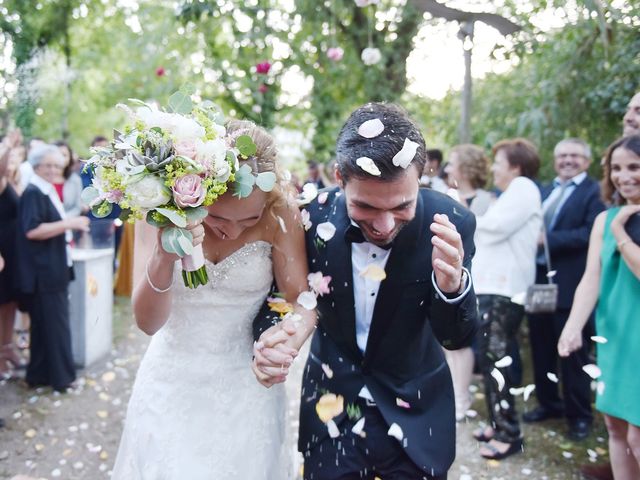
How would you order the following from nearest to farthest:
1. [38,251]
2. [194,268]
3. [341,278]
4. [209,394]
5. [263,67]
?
[194,268]
[341,278]
[209,394]
[38,251]
[263,67]

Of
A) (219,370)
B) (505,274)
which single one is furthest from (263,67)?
(219,370)

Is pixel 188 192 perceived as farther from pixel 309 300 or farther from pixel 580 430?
pixel 580 430

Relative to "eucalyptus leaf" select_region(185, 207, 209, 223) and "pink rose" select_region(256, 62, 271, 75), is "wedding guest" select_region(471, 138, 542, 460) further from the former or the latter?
"pink rose" select_region(256, 62, 271, 75)

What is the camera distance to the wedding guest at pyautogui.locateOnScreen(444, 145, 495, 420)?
16.1 feet

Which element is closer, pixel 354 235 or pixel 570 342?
pixel 354 235

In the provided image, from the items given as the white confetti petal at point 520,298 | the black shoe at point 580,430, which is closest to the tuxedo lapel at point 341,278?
the white confetti petal at point 520,298

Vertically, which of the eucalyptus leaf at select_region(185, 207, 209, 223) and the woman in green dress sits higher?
the eucalyptus leaf at select_region(185, 207, 209, 223)

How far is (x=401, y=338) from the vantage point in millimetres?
2234

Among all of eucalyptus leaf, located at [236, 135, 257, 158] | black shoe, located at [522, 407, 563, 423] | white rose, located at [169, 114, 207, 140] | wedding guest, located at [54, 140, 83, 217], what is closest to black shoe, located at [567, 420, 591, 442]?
black shoe, located at [522, 407, 563, 423]

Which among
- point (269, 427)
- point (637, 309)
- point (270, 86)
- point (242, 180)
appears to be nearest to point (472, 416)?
point (637, 309)

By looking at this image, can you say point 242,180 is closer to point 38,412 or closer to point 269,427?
point 269,427

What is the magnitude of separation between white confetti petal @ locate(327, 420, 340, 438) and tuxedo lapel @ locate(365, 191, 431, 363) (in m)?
0.40

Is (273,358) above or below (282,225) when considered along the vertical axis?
below

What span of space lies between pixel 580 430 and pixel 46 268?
461cm
